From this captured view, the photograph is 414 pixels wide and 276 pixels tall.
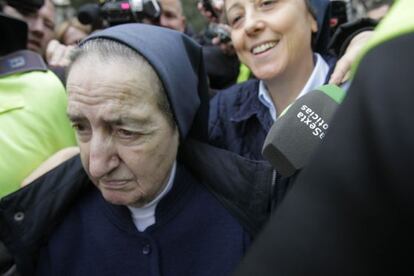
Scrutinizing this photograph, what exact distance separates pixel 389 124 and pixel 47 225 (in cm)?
142

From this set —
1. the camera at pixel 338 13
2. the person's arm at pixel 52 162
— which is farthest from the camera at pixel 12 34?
the camera at pixel 338 13

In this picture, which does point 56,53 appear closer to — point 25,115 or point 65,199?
point 25,115

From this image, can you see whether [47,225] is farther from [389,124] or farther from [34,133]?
[389,124]

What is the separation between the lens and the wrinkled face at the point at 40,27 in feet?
9.71

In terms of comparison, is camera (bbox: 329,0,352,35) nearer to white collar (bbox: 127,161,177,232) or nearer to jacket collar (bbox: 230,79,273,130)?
jacket collar (bbox: 230,79,273,130)

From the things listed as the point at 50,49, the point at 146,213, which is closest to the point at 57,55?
the point at 50,49

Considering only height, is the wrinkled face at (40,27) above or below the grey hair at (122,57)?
below

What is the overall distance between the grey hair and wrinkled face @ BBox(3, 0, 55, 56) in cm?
139

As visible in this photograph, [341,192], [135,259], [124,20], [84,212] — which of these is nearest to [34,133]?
[84,212]

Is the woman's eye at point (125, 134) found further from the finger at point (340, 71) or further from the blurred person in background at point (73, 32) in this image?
the blurred person in background at point (73, 32)

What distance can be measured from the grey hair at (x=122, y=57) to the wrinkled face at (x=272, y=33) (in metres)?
0.72

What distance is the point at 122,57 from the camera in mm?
1613

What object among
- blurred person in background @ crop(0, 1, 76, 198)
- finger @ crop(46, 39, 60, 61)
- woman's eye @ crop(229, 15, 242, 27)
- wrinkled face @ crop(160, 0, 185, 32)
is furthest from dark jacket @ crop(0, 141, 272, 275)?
wrinkled face @ crop(160, 0, 185, 32)

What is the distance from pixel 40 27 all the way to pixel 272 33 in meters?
1.47
